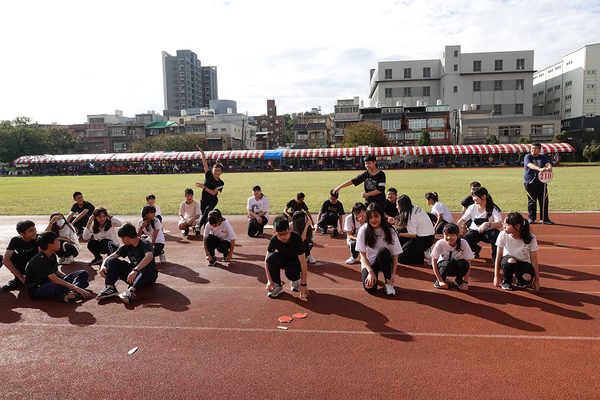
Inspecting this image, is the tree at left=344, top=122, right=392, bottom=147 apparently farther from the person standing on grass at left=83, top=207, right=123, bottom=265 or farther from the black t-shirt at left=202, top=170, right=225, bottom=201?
the person standing on grass at left=83, top=207, right=123, bottom=265

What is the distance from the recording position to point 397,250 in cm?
580

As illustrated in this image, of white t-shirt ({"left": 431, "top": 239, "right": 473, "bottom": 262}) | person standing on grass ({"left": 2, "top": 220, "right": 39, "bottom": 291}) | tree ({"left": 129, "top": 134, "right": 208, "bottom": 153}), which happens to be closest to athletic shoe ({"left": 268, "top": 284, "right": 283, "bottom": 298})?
white t-shirt ({"left": 431, "top": 239, "right": 473, "bottom": 262})

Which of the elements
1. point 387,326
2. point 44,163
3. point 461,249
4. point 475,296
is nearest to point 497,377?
point 387,326

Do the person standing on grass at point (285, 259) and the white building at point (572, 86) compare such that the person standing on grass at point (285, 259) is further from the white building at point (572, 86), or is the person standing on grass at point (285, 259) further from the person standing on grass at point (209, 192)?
the white building at point (572, 86)

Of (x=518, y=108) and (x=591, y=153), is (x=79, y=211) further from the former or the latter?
(x=518, y=108)

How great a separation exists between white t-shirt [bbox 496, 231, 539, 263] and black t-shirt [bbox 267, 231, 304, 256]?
3134mm

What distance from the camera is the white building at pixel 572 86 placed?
76.2 m

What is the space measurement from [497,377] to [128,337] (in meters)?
4.07

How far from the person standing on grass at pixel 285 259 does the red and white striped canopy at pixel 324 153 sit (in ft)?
168

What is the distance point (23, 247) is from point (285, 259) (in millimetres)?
4350

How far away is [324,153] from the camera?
2270 inches

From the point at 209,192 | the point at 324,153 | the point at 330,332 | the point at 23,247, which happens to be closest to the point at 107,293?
the point at 23,247

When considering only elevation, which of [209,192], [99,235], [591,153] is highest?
[591,153]

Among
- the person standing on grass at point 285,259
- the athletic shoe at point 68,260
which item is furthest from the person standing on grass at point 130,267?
the athletic shoe at point 68,260
